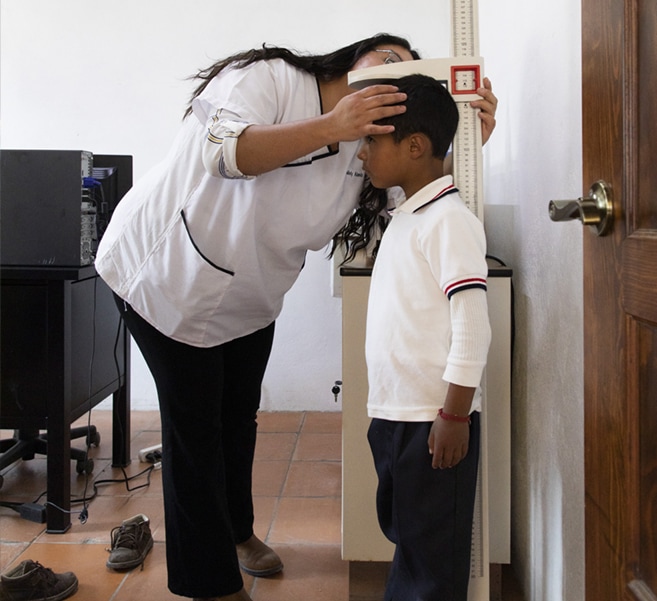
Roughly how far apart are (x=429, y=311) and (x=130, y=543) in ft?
4.03

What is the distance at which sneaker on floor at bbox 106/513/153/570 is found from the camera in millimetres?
1839

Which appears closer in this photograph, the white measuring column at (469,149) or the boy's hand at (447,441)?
the boy's hand at (447,441)

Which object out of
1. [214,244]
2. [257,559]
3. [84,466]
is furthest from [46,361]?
[214,244]

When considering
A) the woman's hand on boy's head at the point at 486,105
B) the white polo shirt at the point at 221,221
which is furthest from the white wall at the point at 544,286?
the white polo shirt at the point at 221,221

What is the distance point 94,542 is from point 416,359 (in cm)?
134

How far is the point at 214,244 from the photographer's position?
134 cm

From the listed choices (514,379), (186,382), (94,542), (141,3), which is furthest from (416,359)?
(141,3)

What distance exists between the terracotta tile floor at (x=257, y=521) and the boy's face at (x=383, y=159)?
1.04 m

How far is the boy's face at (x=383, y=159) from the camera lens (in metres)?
1.20

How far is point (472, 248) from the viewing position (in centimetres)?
112

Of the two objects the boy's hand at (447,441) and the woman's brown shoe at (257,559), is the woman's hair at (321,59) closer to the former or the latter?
the boy's hand at (447,441)

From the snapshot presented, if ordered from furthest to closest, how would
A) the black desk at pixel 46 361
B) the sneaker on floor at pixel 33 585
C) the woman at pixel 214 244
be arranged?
the black desk at pixel 46 361, the sneaker on floor at pixel 33 585, the woman at pixel 214 244

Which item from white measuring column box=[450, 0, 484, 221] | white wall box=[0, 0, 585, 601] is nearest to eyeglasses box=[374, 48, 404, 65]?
white measuring column box=[450, 0, 484, 221]

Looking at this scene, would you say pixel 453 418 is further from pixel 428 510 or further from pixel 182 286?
pixel 182 286
